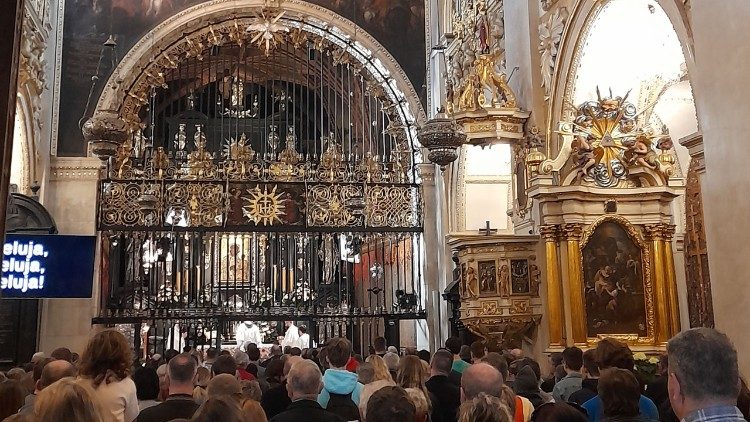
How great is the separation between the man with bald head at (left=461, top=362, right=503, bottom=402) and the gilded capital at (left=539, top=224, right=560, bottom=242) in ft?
22.7

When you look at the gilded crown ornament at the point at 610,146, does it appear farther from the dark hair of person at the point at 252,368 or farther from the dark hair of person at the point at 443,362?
the dark hair of person at the point at 443,362

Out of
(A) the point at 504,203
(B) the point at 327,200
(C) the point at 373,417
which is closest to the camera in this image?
(C) the point at 373,417

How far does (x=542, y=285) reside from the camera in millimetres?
10648

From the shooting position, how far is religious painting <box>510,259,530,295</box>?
10648mm

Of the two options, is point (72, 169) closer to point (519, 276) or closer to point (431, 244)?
point (431, 244)

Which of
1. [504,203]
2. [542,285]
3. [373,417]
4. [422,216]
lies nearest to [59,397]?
[373,417]

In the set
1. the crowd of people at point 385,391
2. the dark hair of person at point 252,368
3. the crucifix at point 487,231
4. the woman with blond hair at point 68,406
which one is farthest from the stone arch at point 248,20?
the woman with blond hair at point 68,406

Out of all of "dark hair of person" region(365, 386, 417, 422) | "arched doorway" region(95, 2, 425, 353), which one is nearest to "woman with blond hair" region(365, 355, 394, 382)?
"dark hair of person" region(365, 386, 417, 422)

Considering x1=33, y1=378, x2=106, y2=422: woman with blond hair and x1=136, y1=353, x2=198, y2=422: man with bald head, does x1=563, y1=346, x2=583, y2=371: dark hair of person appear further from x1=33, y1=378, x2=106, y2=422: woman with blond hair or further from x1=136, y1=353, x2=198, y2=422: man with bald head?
x1=33, y1=378, x2=106, y2=422: woman with blond hair

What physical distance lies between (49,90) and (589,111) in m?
10.8

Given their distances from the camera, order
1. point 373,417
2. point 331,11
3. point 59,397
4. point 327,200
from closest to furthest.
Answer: point 59,397
point 373,417
point 327,200
point 331,11

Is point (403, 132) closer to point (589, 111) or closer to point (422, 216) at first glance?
point (422, 216)

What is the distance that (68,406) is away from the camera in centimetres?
240

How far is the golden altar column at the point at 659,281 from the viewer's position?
33.2 ft
